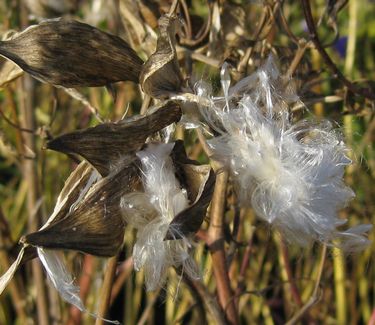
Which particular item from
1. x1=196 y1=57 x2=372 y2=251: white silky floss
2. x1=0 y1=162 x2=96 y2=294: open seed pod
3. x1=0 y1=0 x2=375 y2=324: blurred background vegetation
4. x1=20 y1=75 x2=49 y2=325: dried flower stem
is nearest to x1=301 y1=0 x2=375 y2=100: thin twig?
x1=0 y1=0 x2=375 y2=324: blurred background vegetation

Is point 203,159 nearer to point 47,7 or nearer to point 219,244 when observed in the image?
point 47,7

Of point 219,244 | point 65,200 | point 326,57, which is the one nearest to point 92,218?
point 65,200

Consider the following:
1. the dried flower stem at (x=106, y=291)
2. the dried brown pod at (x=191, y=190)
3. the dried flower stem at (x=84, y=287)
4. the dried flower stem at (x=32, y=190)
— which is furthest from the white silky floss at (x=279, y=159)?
the dried flower stem at (x=84, y=287)

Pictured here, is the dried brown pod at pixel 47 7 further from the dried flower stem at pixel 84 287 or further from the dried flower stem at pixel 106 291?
the dried flower stem at pixel 106 291

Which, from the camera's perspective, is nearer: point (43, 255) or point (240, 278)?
point (43, 255)

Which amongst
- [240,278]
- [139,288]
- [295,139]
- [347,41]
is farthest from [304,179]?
[347,41]

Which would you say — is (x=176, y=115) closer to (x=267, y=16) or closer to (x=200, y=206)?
(x=200, y=206)
